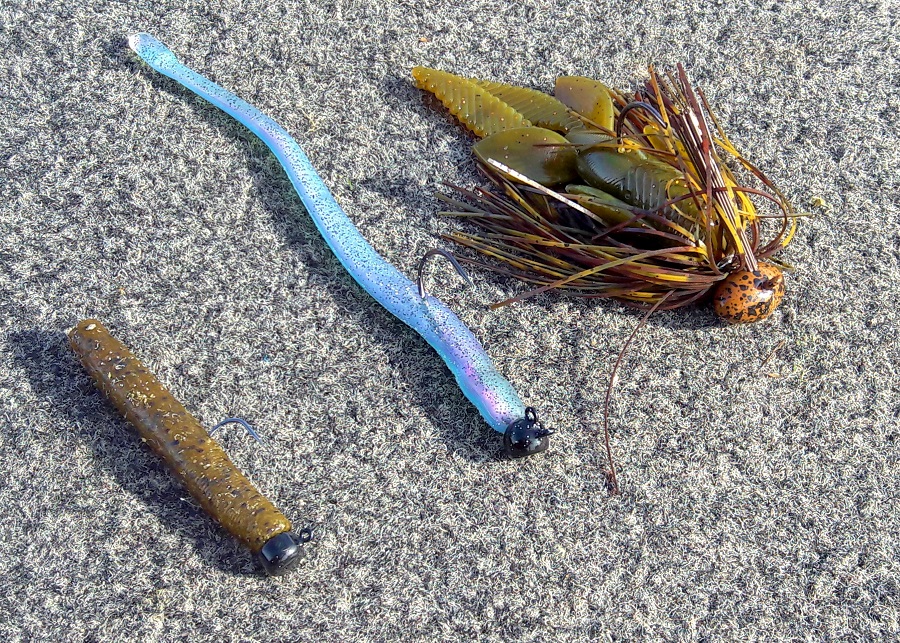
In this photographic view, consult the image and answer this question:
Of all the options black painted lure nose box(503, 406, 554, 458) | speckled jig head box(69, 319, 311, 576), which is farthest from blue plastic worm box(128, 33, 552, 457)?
speckled jig head box(69, 319, 311, 576)

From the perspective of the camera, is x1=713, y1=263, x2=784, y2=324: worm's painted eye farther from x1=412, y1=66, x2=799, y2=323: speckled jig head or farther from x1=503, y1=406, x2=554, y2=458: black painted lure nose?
x1=503, y1=406, x2=554, y2=458: black painted lure nose

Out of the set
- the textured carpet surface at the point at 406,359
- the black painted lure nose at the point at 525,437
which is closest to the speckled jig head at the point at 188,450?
the textured carpet surface at the point at 406,359

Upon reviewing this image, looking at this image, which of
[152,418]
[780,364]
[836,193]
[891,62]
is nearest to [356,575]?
[152,418]

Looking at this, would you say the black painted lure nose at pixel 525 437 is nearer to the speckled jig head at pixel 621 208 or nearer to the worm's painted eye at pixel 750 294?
the speckled jig head at pixel 621 208

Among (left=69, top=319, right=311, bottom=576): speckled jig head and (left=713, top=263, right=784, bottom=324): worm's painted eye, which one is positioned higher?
(left=713, top=263, right=784, bottom=324): worm's painted eye

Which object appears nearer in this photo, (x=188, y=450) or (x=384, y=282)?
(x=188, y=450)

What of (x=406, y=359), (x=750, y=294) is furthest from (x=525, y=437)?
(x=750, y=294)

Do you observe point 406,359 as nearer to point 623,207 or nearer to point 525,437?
point 525,437
